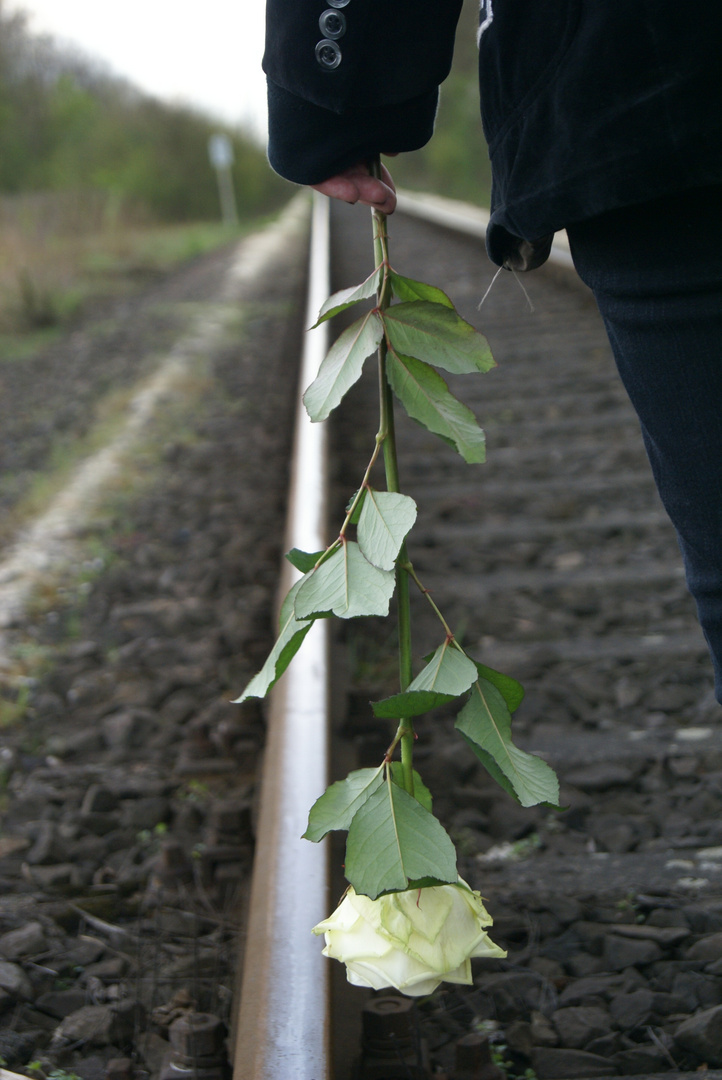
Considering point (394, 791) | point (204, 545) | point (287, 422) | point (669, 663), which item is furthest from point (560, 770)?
point (287, 422)

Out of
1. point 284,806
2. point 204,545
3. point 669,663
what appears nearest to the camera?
point 284,806

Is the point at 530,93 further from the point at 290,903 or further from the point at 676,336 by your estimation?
the point at 290,903

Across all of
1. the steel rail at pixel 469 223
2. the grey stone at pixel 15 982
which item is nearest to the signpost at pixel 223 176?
the steel rail at pixel 469 223

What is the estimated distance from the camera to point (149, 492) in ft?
13.8

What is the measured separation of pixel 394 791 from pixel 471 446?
34 cm

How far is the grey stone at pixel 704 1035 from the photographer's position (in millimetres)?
1263

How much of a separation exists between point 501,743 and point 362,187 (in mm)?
611

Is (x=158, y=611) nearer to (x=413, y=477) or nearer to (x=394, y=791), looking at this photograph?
(x=413, y=477)

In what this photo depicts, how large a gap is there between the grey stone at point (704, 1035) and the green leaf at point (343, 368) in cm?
88

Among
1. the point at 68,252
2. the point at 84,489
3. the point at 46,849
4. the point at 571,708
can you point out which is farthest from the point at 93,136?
the point at 46,849

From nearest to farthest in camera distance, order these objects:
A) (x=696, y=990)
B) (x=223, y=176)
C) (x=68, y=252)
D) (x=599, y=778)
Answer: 1. (x=696, y=990)
2. (x=599, y=778)
3. (x=68, y=252)
4. (x=223, y=176)

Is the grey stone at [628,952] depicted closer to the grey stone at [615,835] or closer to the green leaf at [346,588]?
the grey stone at [615,835]

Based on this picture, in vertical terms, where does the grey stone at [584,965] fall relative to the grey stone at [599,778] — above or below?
below

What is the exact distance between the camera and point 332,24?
100 centimetres
